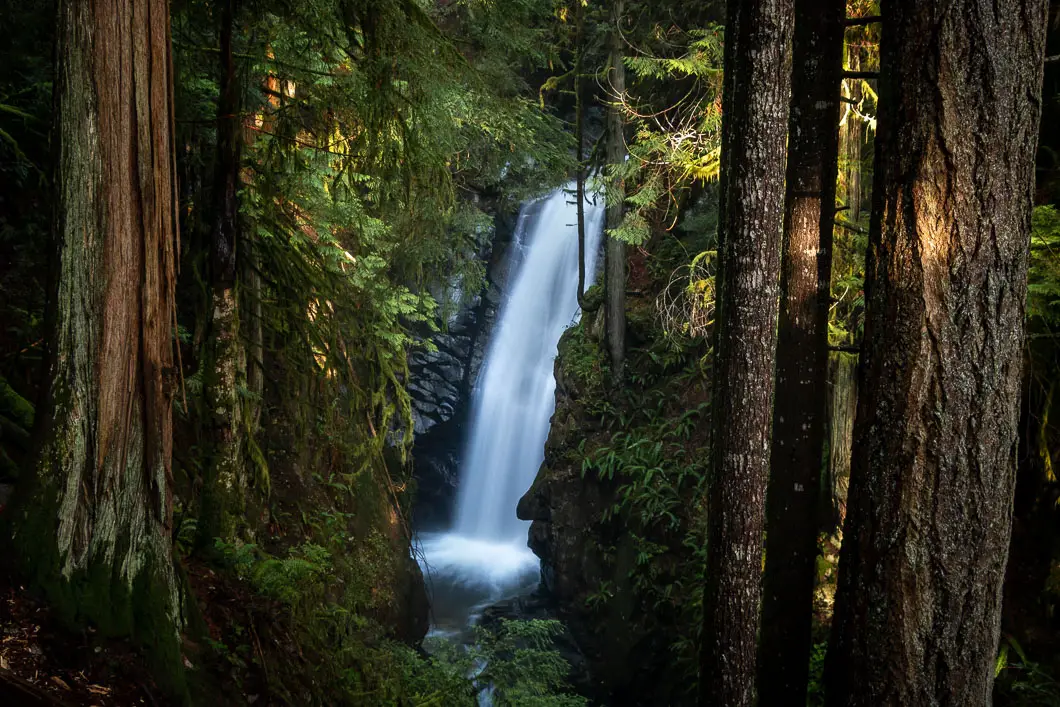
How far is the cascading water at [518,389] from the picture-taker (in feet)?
57.8

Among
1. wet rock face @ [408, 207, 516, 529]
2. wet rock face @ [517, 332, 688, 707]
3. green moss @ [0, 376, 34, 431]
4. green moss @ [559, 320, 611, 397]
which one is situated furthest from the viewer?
wet rock face @ [408, 207, 516, 529]

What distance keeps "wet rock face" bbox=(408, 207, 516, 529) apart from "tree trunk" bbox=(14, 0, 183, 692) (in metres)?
15.8

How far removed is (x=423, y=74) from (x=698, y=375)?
8.45m

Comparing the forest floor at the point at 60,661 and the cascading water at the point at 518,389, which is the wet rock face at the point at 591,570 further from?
the forest floor at the point at 60,661

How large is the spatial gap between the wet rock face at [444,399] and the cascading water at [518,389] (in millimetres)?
381

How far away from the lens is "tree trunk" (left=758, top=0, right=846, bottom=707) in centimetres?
502

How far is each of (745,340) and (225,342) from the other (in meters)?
4.01

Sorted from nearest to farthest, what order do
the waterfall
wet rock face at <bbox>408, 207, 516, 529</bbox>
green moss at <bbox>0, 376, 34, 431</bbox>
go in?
1. green moss at <bbox>0, 376, 34, 431</bbox>
2. the waterfall
3. wet rock face at <bbox>408, 207, 516, 529</bbox>

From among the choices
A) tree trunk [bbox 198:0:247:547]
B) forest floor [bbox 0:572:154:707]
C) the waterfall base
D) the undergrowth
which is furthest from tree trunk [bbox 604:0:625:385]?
forest floor [bbox 0:572:154:707]

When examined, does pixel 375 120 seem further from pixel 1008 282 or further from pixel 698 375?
pixel 698 375

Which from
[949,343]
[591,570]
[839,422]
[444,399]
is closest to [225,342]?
[949,343]

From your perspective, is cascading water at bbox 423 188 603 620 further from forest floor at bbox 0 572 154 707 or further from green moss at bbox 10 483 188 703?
forest floor at bbox 0 572 154 707

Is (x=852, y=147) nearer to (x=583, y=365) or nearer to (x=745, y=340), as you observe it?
(x=745, y=340)

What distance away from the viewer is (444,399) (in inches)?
768
